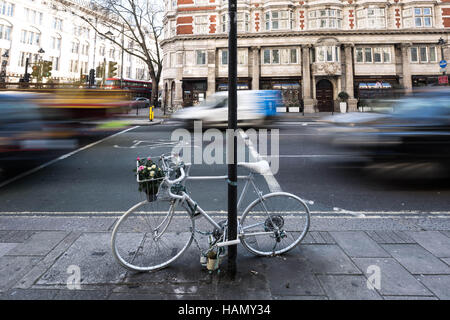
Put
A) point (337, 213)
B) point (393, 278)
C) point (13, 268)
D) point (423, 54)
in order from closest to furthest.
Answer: point (393, 278)
point (13, 268)
point (337, 213)
point (423, 54)

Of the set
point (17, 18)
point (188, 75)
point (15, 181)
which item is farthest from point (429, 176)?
point (17, 18)

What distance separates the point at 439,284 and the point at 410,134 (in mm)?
4224

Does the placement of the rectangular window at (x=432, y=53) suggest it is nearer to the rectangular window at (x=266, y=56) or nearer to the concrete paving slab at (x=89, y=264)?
the rectangular window at (x=266, y=56)

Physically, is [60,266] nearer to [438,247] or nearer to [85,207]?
[85,207]

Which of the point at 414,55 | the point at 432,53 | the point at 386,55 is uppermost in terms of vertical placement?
the point at 432,53

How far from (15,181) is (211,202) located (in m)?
4.55

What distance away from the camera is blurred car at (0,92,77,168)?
6168 mm

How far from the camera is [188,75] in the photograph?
35281mm

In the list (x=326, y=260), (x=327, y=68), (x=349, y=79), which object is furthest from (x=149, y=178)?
(x=349, y=79)

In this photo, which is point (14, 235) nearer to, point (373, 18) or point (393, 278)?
point (393, 278)

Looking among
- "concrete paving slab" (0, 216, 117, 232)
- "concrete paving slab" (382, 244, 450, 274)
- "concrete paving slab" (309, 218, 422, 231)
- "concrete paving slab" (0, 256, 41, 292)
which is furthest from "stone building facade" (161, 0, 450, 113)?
"concrete paving slab" (0, 256, 41, 292)

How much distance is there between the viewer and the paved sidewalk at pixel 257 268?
2.68 metres

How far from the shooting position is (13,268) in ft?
10.1
